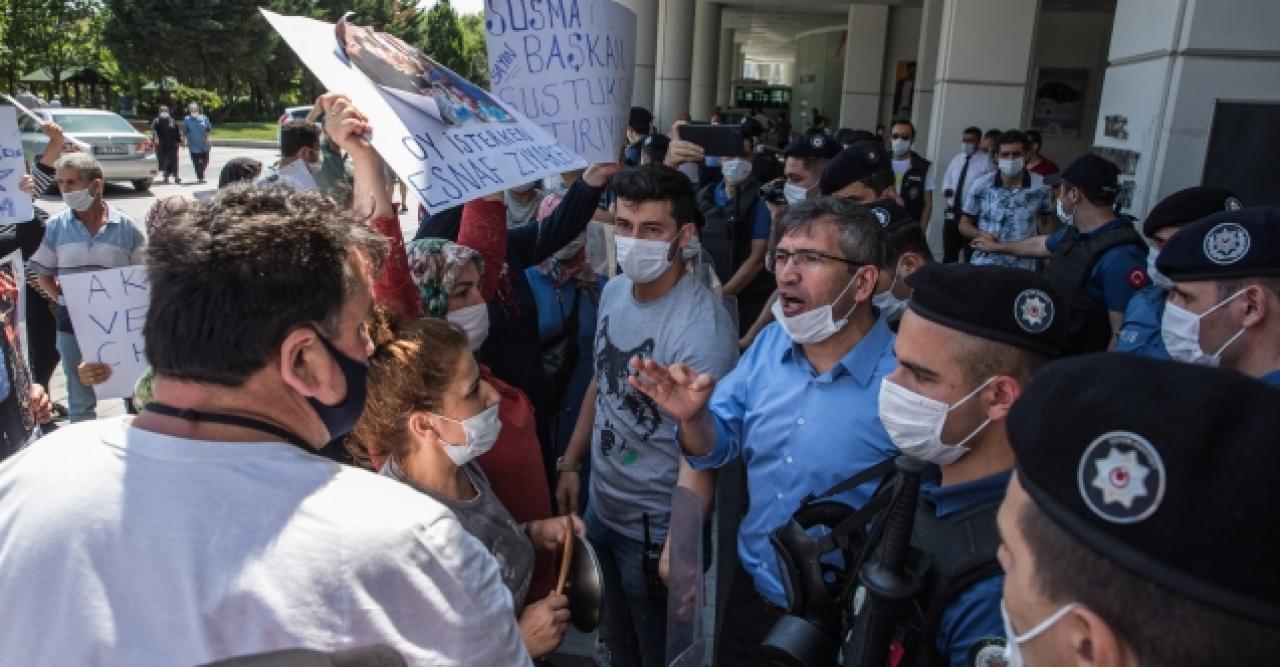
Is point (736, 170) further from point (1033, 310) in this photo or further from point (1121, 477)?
point (1121, 477)

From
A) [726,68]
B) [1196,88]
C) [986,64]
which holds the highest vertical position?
[726,68]

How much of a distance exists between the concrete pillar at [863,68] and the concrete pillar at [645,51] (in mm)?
7218

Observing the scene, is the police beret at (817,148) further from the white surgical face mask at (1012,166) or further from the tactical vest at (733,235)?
the white surgical face mask at (1012,166)

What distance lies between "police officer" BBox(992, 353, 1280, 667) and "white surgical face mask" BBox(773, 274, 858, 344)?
53.6 inches

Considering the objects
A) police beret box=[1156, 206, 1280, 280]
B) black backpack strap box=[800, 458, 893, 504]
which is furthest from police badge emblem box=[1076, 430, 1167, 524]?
police beret box=[1156, 206, 1280, 280]

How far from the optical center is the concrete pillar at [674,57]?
20.3 metres

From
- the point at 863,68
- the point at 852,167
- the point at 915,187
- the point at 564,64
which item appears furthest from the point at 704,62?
the point at 564,64

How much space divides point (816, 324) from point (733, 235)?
10.3ft

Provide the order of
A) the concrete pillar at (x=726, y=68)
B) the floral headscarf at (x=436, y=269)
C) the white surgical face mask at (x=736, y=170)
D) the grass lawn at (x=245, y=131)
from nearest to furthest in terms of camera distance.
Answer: the floral headscarf at (x=436, y=269) < the white surgical face mask at (x=736, y=170) < the grass lawn at (x=245, y=131) < the concrete pillar at (x=726, y=68)

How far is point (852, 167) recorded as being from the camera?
14.8ft

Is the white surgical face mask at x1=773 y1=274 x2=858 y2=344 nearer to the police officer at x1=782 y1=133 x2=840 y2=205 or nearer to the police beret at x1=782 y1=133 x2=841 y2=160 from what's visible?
the police officer at x1=782 y1=133 x2=840 y2=205

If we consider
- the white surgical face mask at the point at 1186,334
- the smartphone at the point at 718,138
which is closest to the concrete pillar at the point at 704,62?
the smartphone at the point at 718,138

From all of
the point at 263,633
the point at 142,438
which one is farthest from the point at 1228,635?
the point at 142,438

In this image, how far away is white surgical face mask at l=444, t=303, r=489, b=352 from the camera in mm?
2623
